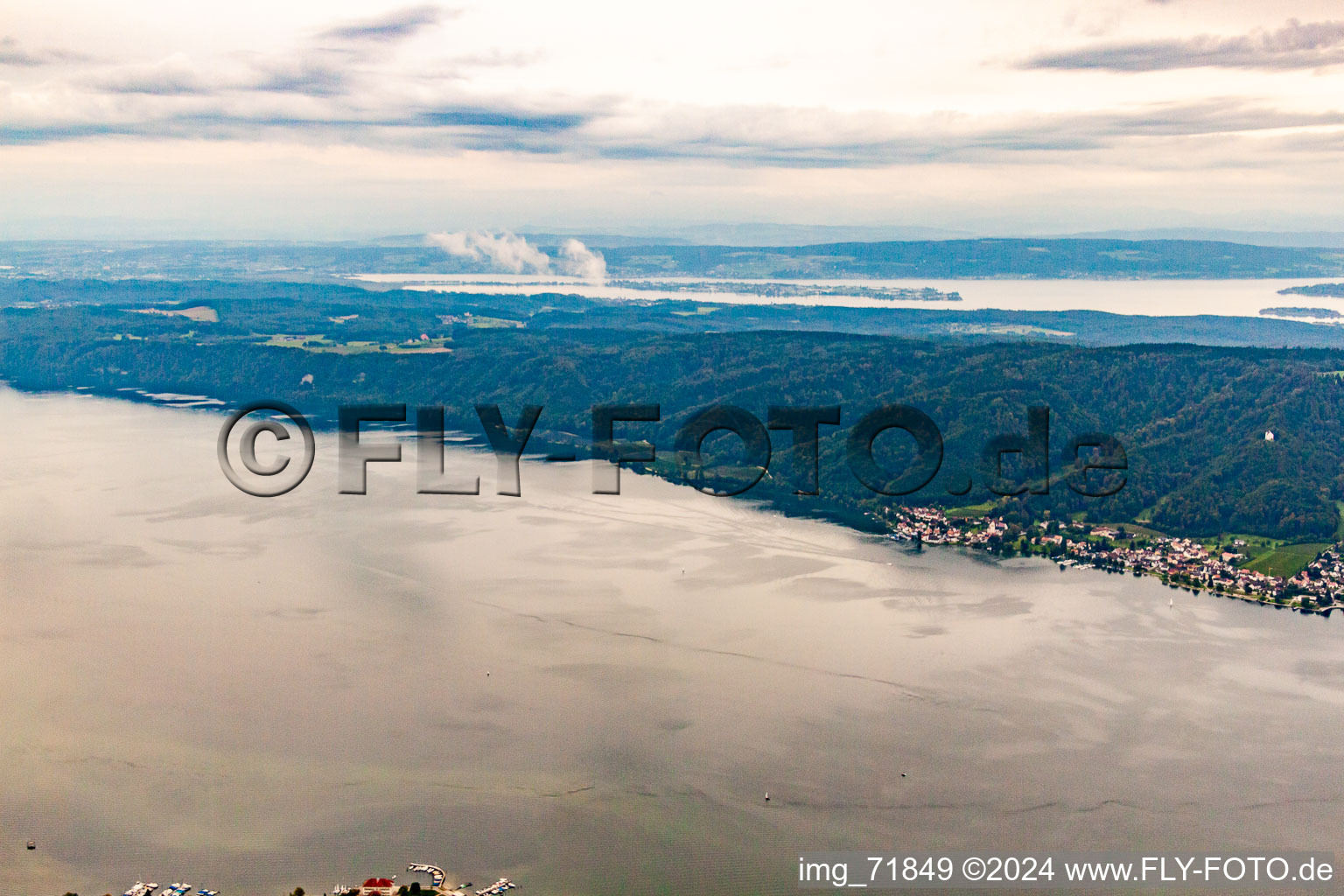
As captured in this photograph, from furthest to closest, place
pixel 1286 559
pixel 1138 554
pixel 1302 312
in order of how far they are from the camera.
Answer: pixel 1302 312, pixel 1138 554, pixel 1286 559

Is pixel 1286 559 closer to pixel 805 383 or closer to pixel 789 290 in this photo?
pixel 805 383

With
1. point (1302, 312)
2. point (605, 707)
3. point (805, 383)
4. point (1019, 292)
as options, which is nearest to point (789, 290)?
point (1019, 292)

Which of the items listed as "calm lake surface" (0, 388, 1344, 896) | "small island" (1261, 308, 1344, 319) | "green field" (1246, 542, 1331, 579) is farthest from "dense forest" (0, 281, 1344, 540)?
"small island" (1261, 308, 1344, 319)

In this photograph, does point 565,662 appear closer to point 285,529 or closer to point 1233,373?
point 285,529

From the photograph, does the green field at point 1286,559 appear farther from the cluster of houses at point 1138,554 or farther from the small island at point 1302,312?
the small island at point 1302,312

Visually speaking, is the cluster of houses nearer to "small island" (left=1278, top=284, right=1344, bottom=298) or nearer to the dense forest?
the dense forest

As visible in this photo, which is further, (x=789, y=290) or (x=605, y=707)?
(x=789, y=290)
